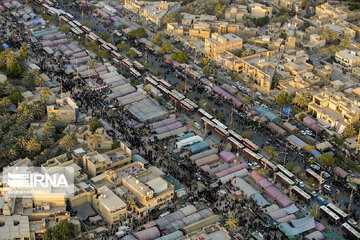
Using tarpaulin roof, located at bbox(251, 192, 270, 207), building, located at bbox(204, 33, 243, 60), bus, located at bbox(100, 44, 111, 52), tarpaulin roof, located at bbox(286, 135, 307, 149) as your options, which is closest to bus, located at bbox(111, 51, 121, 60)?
bus, located at bbox(100, 44, 111, 52)

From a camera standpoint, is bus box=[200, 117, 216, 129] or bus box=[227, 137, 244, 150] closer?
bus box=[227, 137, 244, 150]

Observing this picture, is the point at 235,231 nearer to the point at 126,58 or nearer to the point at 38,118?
the point at 38,118

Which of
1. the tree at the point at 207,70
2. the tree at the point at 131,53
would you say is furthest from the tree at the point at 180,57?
the tree at the point at 131,53

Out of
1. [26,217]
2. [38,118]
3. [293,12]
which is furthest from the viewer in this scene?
[293,12]

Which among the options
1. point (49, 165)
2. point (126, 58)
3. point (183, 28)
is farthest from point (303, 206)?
point (183, 28)

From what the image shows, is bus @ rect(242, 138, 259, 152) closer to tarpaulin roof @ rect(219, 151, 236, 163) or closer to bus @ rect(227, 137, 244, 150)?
bus @ rect(227, 137, 244, 150)

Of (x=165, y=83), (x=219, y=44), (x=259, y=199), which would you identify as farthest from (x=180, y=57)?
(x=259, y=199)
